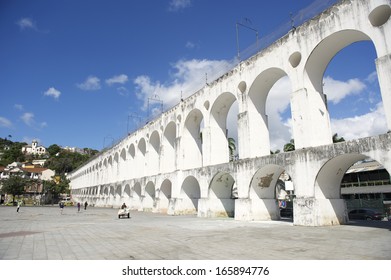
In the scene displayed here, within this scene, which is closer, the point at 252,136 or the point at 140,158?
the point at 252,136

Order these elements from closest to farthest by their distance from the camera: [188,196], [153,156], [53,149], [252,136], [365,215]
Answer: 1. [252,136]
2. [365,215]
3. [188,196]
4. [153,156]
5. [53,149]

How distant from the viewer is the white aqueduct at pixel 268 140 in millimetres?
12594

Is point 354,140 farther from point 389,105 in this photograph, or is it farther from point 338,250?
point 338,250

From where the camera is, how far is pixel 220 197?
2155cm

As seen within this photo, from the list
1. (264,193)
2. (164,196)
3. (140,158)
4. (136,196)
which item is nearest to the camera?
(264,193)

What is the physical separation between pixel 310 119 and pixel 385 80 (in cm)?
399

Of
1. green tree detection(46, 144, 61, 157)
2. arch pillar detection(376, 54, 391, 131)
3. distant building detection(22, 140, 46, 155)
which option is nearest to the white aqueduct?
arch pillar detection(376, 54, 391, 131)

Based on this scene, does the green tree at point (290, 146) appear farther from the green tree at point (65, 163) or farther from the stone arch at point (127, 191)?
the green tree at point (65, 163)

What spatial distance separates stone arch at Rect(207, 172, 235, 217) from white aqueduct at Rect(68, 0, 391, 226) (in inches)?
3.0

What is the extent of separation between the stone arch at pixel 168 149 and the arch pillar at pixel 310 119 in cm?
1609

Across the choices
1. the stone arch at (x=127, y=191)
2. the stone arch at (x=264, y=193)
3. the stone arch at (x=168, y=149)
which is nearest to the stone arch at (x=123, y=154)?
the stone arch at (x=127, y=191)

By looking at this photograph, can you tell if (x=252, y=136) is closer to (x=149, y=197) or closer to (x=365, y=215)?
(x=365, y=215)

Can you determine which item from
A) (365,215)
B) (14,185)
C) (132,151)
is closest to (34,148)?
(14,185)
